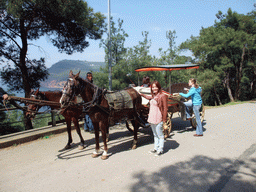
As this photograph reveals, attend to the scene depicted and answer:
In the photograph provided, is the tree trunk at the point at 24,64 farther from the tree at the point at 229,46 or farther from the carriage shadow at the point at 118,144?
the tree at the point at 229,46

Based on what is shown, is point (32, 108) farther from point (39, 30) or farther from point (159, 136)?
point (39, 30)

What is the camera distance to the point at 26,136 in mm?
6234

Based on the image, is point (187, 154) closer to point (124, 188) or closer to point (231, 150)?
point (231, 150)

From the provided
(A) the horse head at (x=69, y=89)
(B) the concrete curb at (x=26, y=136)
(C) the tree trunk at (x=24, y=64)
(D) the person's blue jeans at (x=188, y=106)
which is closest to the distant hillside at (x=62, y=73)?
(A) the horse head at (x=69, y=89)

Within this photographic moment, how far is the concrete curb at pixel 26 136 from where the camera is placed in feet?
19.0

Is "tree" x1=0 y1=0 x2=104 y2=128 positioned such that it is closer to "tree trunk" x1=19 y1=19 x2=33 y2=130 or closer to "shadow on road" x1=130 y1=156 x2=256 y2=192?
"tree trunk" x1=19 y1=19 x2=33 y2=130

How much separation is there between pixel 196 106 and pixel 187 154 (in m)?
2.22

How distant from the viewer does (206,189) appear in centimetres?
317

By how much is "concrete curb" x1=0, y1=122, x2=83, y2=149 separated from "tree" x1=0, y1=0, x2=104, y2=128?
94.7 inches

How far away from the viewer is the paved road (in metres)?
3.37

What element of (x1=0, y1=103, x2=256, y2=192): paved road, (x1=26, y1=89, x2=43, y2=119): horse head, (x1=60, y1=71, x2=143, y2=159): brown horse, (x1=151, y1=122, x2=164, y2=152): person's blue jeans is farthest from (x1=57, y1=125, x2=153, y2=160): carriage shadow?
(x1=26, y1=89, x2=43, y2=119): horse head

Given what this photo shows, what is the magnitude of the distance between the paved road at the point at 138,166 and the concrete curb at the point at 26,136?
0.25 metres

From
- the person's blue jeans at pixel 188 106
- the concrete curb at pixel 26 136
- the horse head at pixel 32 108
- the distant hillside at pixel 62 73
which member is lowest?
the concrete curb at pixel 26 136

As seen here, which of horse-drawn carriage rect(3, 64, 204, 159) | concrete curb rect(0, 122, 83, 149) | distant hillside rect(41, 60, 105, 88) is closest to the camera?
horse-drawn carriage rect(3, 64, 204, 159)
